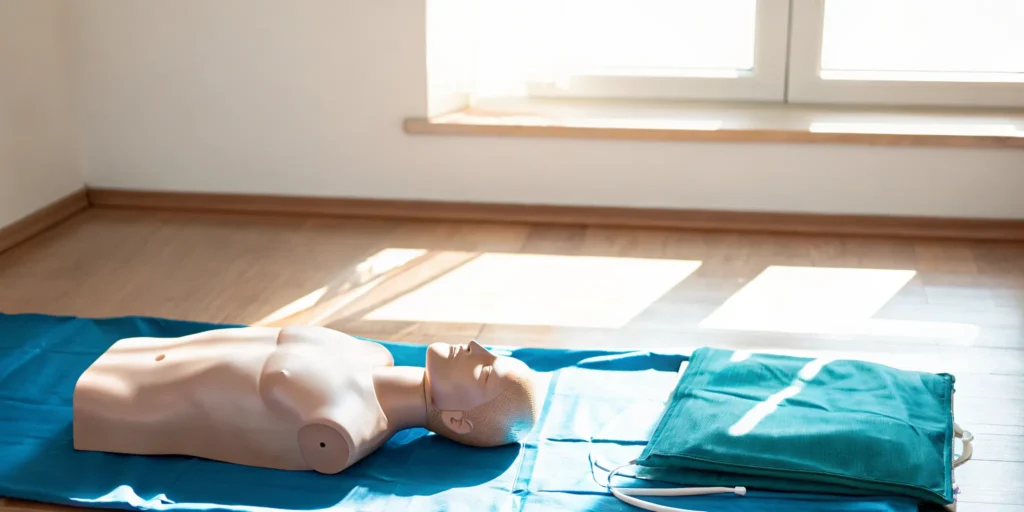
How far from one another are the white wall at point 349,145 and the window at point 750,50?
346mm

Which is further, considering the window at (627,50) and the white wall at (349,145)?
the window at (627,50)

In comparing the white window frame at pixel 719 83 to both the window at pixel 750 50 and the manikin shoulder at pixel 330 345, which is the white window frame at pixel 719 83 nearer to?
the window at pixel 750 50

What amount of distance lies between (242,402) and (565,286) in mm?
1148

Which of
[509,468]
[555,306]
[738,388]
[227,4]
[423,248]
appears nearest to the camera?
[509,468]

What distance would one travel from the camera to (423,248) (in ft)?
10.3

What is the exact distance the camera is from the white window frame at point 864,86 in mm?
3338

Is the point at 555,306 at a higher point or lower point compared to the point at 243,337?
lower

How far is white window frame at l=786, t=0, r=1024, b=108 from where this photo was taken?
11.0ft

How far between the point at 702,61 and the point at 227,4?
1515 millimetres

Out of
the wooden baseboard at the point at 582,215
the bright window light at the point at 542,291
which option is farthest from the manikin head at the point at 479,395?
the wooden baseboard at the point at 582,215

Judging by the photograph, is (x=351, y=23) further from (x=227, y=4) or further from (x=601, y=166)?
(x=601, y=166)

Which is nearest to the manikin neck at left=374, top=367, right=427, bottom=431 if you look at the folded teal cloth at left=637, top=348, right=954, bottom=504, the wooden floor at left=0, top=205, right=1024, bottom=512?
the folded teal cloth at left=637, top=348, right=954, bottom=504

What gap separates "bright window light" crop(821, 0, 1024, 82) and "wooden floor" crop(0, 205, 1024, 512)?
61 cm

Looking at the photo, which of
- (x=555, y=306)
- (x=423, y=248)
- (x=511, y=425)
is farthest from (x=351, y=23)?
(x=511, y=425)
